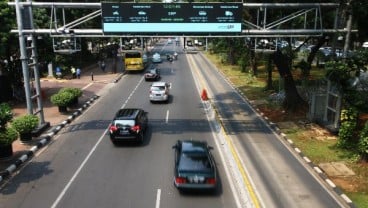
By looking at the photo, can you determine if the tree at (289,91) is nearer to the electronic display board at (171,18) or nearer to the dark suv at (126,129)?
the electronic display board at (171,18)

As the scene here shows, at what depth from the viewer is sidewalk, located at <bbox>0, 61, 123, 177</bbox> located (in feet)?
66.1

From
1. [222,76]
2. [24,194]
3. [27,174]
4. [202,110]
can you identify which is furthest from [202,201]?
[222,76]

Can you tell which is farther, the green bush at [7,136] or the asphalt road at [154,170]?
the green bush at [7,136]

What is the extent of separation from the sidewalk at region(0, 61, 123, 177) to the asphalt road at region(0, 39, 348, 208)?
1.09 m

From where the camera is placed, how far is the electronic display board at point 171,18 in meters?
21.1

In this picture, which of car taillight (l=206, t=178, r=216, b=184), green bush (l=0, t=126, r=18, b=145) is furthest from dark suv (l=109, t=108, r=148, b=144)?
car taillight (l=206, t=178, r=216, b=184)

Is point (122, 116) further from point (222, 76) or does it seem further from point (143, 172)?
point (222, 76)

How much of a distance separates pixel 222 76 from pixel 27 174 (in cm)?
3596

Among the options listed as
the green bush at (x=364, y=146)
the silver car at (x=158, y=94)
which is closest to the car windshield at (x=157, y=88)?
the silver car at (x=158, y=94)

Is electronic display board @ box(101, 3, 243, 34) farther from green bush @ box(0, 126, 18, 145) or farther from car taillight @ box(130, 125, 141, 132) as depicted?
green bush @ box(0, 126, 18, 145)

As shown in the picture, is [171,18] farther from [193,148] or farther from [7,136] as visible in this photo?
[7,136]

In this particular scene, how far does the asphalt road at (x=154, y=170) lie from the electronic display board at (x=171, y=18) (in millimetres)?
6206

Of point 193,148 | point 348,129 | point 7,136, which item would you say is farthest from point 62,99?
point 348,129

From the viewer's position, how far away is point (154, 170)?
684 inches
